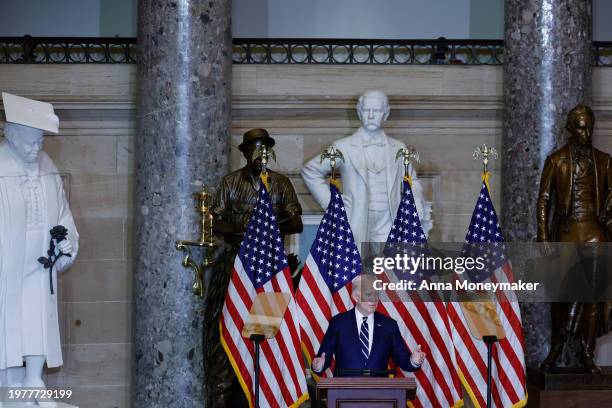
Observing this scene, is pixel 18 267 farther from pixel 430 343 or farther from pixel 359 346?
pixel 430 343

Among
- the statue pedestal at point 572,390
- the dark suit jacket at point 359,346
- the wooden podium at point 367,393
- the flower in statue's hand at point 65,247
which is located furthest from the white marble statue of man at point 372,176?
the wooden podium at point 367,393

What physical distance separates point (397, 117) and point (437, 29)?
1809 millimetres

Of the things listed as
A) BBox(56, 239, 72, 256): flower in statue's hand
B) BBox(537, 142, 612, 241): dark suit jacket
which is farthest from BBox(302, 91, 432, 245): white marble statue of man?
BBox(56, 239, 72, 256): flower in statue's hand

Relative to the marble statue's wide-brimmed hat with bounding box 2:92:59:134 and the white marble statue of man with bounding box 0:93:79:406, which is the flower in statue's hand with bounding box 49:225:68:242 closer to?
the white marble statue of man with bounding box 0:93:79:406

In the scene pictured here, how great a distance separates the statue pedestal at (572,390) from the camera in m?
10.5

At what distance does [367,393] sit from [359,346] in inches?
36.3

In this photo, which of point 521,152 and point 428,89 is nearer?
point 521,152

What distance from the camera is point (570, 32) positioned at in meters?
11.4

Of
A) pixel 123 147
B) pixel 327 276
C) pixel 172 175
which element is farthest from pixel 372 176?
pixel 123 147

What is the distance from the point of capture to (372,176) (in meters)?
11.2

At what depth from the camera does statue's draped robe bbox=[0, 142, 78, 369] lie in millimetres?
9094

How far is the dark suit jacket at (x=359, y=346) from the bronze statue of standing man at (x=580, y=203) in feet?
6.95

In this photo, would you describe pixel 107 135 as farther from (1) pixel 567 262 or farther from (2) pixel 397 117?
(1) pixel 567 262

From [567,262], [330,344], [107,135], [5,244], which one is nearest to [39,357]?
[5,244]
